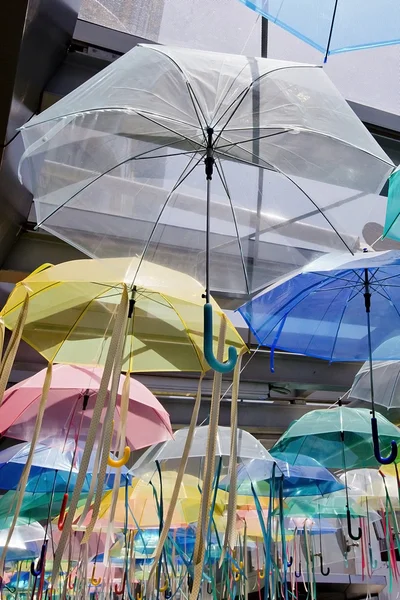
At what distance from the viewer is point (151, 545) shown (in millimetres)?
6203

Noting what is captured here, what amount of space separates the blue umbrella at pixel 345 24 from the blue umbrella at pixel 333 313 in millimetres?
957

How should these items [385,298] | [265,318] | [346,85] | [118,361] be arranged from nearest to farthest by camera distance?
[118,361], [265,318], [385,298], [346,85]

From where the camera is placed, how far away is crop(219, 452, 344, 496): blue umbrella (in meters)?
3.81

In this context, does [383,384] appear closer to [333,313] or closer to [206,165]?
[333,313]

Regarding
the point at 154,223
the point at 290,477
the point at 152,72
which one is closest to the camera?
the point at 152,72

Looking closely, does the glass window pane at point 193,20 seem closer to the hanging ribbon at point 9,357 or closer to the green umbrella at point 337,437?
the hanging ribbon at point 9,357

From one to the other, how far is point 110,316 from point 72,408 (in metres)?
0.96

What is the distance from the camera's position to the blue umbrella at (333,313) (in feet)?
9.07

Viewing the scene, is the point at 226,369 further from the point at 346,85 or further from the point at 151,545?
the point at 151,545

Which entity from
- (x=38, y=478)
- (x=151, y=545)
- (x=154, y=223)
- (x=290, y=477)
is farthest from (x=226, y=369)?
(x=151, y=545)

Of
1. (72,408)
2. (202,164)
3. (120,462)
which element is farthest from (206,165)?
(72,408)

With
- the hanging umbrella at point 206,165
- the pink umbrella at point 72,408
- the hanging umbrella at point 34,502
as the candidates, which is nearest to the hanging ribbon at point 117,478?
the hanging umbrella at point 206,165

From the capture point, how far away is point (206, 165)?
170 cm

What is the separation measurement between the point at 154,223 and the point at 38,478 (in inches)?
122
